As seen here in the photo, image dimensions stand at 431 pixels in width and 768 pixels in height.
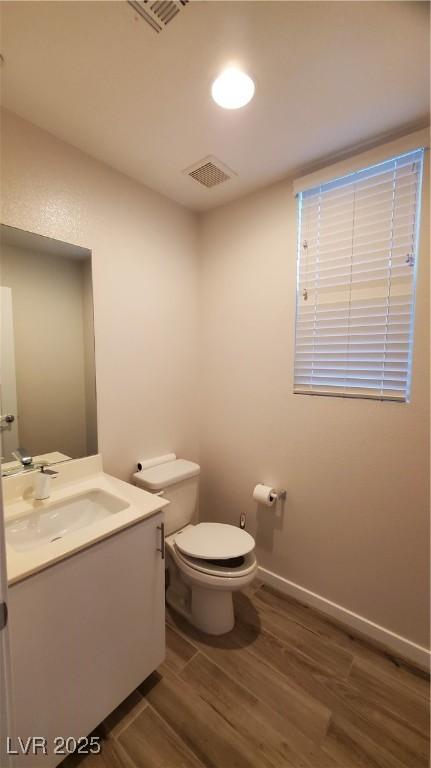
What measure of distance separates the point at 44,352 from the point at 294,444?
1.45 metres

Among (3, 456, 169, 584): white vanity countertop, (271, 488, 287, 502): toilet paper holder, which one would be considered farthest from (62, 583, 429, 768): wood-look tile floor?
(3, 456, 169, 584): white vanity countertop

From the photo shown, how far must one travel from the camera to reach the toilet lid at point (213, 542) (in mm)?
1525

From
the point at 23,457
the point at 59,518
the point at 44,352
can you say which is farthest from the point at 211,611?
the point at 44,352

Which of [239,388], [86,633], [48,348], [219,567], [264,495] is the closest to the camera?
[86,633]

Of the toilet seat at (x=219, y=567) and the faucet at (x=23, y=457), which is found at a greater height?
the faucet at (x=23, y=457)

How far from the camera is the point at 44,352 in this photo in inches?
57.5

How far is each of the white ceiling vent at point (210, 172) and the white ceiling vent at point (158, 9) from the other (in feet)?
2.05

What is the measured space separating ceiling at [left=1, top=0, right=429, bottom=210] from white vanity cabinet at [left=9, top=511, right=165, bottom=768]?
1.70 meters

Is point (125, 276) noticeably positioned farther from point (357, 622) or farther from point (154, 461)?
point (357, 622)

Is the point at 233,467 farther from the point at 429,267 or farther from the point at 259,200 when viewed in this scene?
the point at 259,200

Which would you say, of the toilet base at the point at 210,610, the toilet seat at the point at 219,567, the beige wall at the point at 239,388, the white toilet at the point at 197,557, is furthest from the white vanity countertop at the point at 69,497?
the toilet base at the point at 210,610

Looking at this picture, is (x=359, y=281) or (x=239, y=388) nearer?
(x=359, y=281)

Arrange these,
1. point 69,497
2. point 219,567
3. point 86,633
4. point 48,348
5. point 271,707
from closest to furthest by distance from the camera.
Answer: point 86,633
point 271,707
point 69,497
point 48,348
point 219,567

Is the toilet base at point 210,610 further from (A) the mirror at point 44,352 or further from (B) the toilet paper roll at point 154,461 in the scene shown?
(A) the mirror at point 44,352
